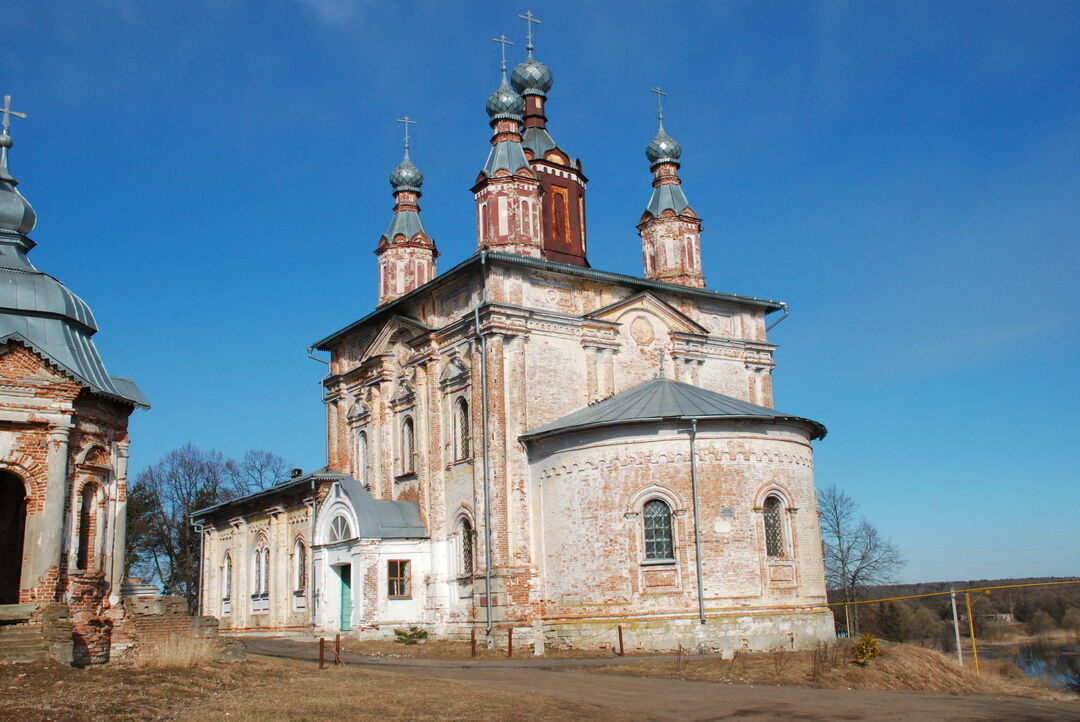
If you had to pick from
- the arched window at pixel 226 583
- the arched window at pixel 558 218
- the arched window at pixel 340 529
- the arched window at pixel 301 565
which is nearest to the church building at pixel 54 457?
the arched window at pixel 340 529

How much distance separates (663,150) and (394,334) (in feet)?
35.0

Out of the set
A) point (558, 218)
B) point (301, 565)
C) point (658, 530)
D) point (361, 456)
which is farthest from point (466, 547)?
point (558, 218)

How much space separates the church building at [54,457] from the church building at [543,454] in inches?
330

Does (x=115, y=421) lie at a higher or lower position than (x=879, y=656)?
higher

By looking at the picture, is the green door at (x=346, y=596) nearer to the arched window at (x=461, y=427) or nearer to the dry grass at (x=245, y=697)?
the arched window at (x=461, y=427)

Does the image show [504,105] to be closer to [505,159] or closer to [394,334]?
[505,159]

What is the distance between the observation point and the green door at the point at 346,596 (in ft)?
90.0

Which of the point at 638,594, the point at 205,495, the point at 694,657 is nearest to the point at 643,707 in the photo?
the point at 694,657

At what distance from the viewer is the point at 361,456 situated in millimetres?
30969

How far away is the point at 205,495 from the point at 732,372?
36.5 m

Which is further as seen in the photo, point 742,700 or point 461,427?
point 461,427

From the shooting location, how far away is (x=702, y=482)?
22422mm

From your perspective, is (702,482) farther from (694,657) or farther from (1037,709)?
(1037,709)

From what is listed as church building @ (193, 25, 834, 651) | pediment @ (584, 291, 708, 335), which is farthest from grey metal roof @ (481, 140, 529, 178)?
pediment @ (584, 291, 708, 335)
